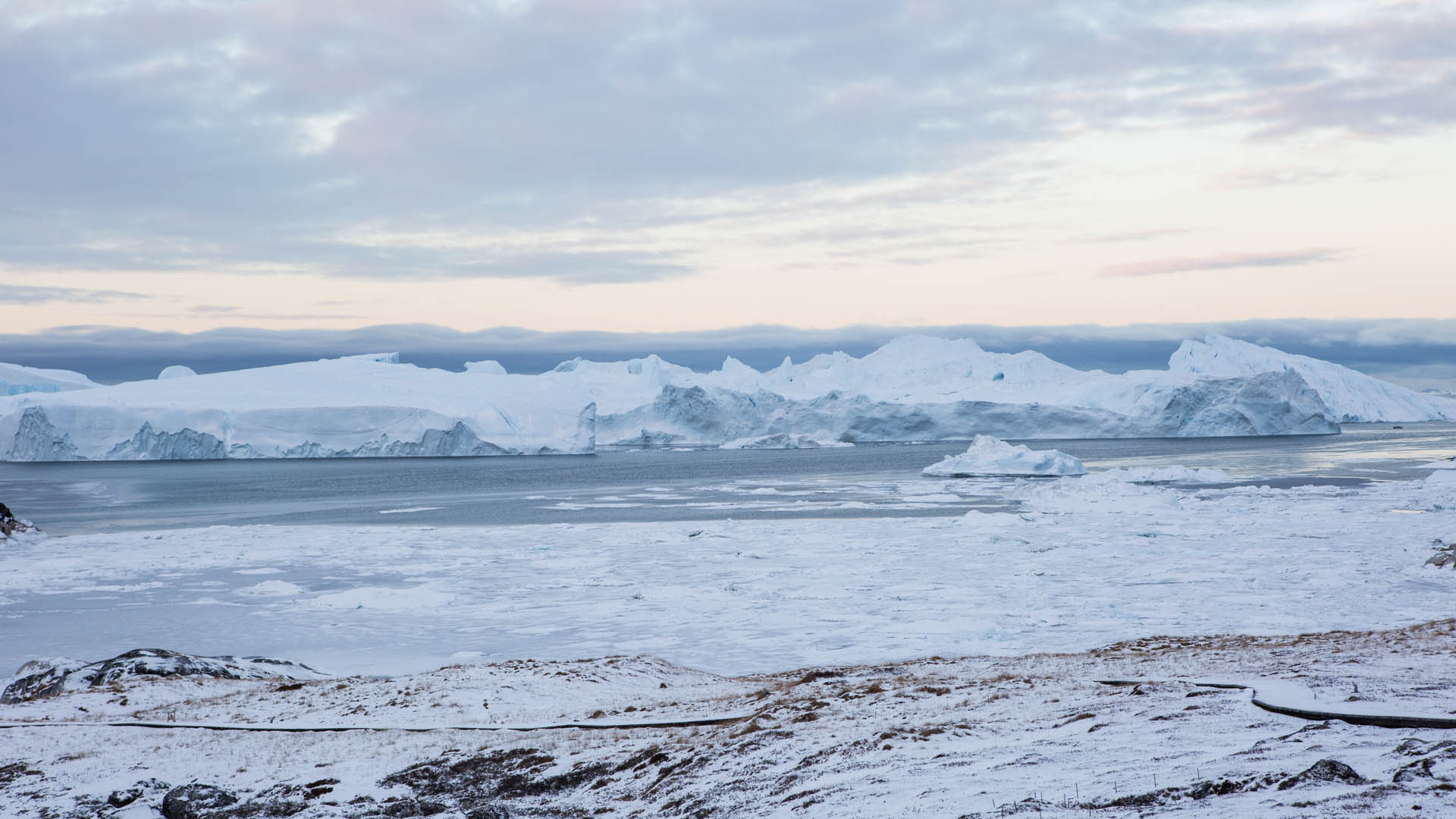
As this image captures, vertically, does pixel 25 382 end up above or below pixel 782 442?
above

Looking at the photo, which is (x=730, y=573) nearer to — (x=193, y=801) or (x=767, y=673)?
(x=767, y=673)

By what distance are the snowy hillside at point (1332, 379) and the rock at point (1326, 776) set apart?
10693 centimetres

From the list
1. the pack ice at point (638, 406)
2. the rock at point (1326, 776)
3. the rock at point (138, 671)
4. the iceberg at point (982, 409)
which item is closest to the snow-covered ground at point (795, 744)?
the rock at point (1326, 776)

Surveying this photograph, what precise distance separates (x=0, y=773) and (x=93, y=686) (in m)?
3.14

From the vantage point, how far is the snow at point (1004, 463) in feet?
143

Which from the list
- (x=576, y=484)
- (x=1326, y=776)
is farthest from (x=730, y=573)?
(x=576, y=484)

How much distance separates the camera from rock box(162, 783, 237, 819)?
5.27 metres

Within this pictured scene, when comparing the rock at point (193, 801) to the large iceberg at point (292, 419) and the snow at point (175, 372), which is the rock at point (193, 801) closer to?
the large iceberg at point (292, 419)

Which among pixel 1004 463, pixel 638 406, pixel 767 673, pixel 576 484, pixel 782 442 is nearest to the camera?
pixel 767 673

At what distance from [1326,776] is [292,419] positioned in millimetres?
69769

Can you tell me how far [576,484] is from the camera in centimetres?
4809

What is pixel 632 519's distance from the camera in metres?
28.3

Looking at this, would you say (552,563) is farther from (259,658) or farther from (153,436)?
(153,436)

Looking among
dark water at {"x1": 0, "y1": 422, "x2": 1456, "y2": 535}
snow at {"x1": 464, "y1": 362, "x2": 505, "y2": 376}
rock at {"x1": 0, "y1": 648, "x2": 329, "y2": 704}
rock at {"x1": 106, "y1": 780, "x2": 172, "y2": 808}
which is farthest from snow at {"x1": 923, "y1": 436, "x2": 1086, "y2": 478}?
snow at {"x1": 464, "y1": 362, "x2": 505, "y2": 376}
